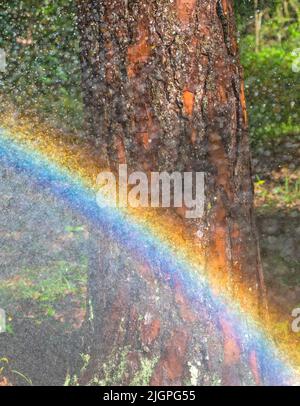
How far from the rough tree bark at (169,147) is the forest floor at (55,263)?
1.45 feet

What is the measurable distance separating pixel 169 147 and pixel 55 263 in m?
2.07

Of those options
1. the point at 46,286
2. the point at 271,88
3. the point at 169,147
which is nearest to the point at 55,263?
the point at 46,286

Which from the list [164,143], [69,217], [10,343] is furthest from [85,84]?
[69,217]

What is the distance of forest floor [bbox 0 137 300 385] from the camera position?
11.1ft

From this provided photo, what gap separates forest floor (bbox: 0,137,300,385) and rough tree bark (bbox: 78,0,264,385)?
440mm

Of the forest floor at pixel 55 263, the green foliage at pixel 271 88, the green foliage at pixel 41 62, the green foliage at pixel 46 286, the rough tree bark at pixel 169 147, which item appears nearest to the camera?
the rough tree bark at pixel 169 147

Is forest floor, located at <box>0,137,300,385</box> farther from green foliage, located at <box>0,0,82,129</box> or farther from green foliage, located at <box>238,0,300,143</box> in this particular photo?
green foliage, located at <box>0,0,82,129</box>

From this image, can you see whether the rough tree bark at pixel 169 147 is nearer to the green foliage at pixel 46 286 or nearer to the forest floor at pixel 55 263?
the forest floor at pixel 55 263

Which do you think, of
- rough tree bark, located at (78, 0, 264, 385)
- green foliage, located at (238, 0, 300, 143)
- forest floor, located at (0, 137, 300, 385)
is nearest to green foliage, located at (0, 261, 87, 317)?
forest floor, located at (0, 137, 300, 385)

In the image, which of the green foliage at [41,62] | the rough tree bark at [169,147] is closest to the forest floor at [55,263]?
the rough tree bark at [169,147]

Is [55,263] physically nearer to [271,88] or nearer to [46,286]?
[46,286]

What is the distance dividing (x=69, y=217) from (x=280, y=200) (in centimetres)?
150

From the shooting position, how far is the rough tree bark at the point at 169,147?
8.87 ft

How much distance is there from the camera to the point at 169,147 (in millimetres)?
2740
